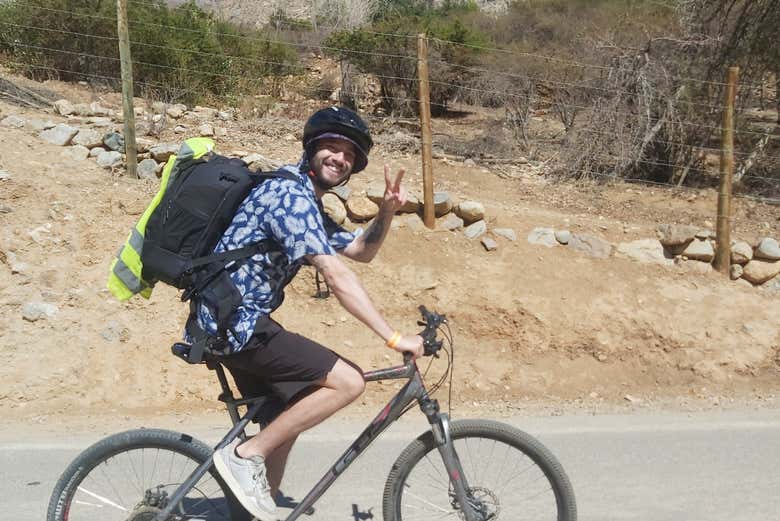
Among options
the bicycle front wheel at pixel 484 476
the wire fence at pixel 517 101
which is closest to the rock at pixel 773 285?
the wire fence at pixel 517 101

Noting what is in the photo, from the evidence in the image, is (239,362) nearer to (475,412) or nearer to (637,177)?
(475,412)

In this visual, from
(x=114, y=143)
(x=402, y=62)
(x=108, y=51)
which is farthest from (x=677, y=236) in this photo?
(x=108, y=51)

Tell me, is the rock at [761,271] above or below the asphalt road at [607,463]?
above

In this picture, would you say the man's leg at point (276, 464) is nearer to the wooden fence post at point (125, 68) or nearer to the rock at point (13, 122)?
the wooden fence post at point (125, 68)

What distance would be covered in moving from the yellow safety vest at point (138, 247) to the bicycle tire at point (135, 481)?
0.60 meters

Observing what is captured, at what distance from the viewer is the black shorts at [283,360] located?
9.02 feet

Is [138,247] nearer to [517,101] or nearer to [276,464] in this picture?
[276,464]

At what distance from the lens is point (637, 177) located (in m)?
9.22

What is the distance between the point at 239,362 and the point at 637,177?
7.53m

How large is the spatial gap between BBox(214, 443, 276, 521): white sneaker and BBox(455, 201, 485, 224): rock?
4673 mm

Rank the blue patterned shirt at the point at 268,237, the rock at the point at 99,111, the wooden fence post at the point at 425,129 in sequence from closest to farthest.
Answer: the blue patterned shirt at the point at 268,237 → the wooden fence post at the point at 425,129 → the rock at the point at 99,111

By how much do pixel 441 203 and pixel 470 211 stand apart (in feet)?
0.97

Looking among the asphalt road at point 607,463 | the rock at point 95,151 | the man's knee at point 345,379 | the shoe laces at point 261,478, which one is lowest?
the asphalt road at point 607,463

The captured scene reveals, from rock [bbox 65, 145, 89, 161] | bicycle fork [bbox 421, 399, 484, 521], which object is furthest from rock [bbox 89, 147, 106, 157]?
bicycle fork [bbox 421, 399, 484, 521]
